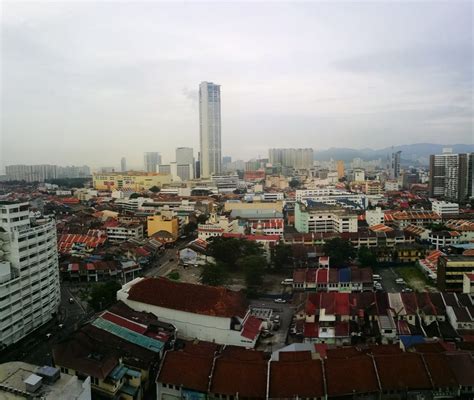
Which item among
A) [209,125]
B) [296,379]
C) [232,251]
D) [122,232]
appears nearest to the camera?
[296,379]

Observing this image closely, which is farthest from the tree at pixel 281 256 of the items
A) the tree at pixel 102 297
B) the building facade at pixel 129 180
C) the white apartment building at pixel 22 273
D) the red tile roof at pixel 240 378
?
the building facade at pixel 129 180

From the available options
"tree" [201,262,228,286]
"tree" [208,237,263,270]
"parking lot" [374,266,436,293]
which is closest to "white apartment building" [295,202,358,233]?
"parking lot" [374,266,436,293]

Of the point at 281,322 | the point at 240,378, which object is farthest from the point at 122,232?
the point at 240,378

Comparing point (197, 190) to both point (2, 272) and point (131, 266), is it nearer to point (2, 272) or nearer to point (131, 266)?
point (131, 266)

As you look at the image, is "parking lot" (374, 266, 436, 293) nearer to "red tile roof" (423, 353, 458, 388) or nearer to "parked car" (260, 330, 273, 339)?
"parked car" (260, 330, 273, 339)

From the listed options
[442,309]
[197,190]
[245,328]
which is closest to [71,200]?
[197,190]

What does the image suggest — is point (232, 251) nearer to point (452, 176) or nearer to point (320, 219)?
point (320, 219)
